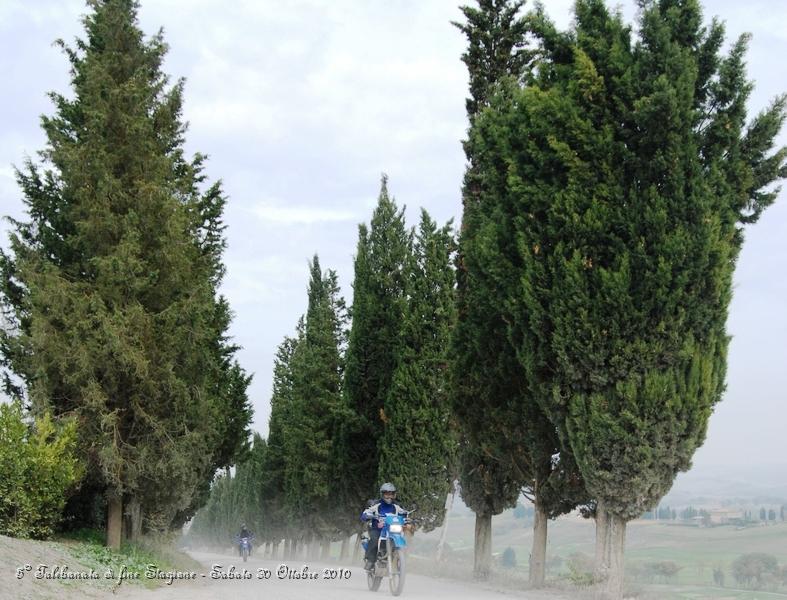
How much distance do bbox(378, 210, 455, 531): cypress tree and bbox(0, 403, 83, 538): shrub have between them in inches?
512

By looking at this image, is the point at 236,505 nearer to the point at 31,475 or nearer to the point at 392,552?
the point at 31,475

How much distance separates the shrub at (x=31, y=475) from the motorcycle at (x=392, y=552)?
6508mm

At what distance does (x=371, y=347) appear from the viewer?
105 ft

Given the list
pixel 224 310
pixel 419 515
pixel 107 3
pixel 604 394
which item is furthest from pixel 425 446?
pixel 107 3

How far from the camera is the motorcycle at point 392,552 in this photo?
13258 millimetres

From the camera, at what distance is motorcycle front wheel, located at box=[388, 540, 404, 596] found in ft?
43.3

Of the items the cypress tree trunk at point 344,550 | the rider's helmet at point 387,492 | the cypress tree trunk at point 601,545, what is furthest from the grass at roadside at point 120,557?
the cypress tree trunk at point 344,550

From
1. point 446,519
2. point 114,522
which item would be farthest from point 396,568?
point 446,519

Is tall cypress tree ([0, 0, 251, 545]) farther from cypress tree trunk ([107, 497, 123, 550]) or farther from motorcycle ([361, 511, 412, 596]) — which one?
motorcycle ([361, 511, 412, 596])

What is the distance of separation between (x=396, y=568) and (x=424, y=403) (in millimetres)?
13811

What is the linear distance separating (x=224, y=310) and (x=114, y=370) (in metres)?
9.63

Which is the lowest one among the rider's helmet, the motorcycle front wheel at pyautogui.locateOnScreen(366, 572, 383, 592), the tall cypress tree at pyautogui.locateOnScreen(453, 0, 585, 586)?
the motorcycle front wheel at pyautogui.locateOnScreen(366, 572, 383, 592)

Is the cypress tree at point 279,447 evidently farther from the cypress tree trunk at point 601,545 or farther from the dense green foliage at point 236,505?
the cypress tree trunk at point 601,545

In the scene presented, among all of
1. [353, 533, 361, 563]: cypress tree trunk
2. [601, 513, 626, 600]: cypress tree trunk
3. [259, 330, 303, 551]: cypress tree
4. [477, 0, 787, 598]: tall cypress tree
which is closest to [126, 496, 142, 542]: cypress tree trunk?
[477, 0, 787, 598]: tall cypress tree
